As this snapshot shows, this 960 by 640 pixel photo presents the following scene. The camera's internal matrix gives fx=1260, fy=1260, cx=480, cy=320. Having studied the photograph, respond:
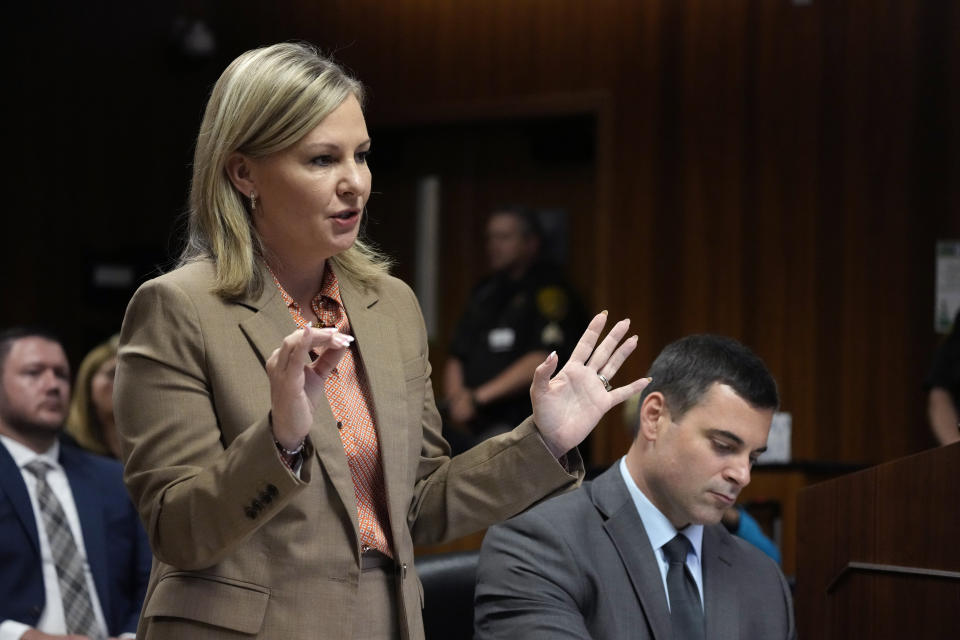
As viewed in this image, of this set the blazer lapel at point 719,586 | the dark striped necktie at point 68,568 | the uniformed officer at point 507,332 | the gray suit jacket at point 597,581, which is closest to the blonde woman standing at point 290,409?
the gray suit jacket at point 597,581

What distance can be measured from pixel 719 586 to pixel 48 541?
6.41 feet

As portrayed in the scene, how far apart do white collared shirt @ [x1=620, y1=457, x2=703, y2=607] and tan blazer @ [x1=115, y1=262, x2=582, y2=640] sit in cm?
101

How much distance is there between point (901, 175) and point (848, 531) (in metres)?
3.55

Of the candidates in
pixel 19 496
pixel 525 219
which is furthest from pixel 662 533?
pixel 525 219

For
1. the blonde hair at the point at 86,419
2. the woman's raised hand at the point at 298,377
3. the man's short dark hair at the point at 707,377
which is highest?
the woman's raised hand at the point at 298,377

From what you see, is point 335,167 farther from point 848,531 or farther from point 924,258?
point 924,258

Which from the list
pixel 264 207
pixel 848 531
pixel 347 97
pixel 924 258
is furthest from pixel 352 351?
pixel 924 258

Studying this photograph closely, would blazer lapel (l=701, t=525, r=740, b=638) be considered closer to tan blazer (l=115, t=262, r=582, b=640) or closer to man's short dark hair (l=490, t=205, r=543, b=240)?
tan blazer (l=115, t=262, r=582, b=640)

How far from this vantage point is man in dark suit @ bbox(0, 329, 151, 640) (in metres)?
3.47

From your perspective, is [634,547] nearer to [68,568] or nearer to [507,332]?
[68,568]

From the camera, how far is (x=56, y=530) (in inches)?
142

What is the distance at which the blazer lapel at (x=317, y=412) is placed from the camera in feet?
5.47

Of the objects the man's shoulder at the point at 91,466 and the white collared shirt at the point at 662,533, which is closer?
the white collared shirt at the point at 662,533

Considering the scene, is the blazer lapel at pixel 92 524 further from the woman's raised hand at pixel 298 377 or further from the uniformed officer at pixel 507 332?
the uniformed officer at pixel 507 332
